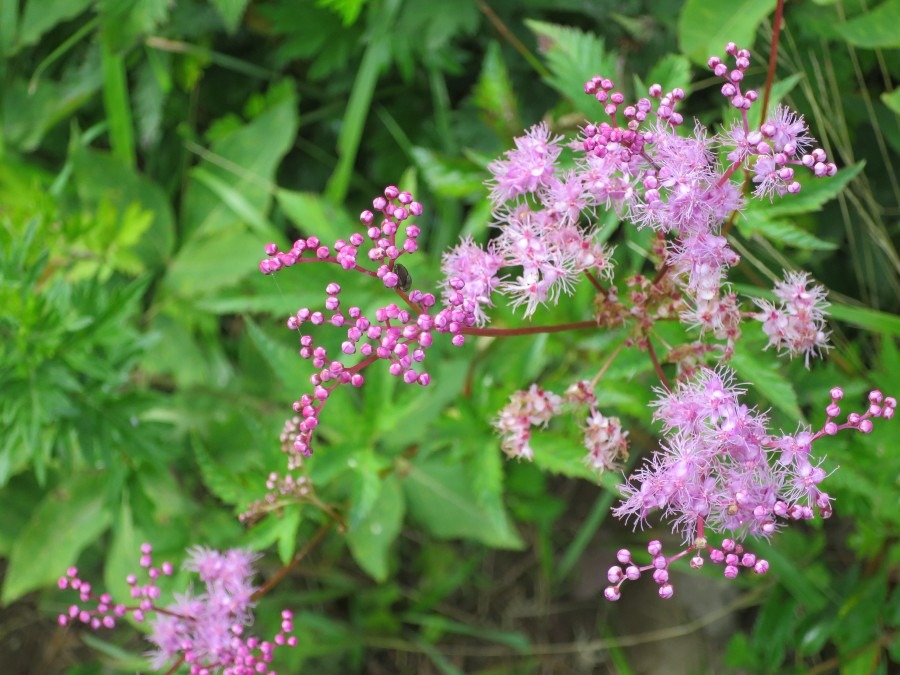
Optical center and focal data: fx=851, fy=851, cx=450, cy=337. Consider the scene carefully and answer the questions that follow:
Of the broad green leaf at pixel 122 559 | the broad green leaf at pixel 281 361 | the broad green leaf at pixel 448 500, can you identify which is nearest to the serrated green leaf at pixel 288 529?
the broad green leaf at pixel 281 361

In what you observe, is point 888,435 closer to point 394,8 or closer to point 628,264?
point 628,264

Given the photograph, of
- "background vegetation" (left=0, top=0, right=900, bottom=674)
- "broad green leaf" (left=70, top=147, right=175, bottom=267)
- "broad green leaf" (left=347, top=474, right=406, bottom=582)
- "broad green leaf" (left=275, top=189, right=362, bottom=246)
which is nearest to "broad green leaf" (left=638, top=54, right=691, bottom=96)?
"background vegetation" (left=0, top=0, right=900, bottom=674)

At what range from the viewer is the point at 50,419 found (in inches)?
88.1

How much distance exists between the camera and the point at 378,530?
9.02 ft

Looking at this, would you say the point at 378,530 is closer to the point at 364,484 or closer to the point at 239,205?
the point at 364,484

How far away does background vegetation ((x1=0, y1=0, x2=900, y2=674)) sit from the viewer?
7.51ft

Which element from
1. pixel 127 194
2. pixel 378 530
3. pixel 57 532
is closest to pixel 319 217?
pixel 127 194

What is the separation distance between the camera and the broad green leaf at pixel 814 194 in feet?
6.39

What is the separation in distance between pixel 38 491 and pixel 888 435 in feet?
9.33

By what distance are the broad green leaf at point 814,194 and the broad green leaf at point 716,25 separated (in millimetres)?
518

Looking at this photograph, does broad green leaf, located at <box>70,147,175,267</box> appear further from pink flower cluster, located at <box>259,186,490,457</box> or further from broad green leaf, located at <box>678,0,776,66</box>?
broad green leaf, located at <box>678,0,776,66</box>

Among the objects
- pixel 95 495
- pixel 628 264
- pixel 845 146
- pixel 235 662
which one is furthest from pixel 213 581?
pixel 845 146

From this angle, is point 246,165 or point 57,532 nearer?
point 57,532

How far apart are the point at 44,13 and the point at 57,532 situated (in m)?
1.87
